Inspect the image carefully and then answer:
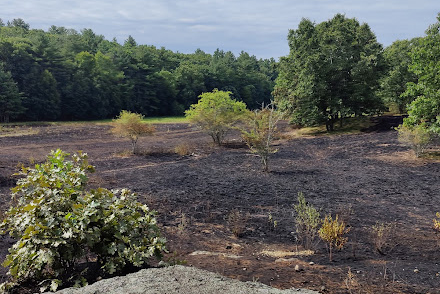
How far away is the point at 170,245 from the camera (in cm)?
590

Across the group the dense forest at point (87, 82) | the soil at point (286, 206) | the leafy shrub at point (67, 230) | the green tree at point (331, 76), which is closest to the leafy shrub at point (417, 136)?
the soil at point (286, 206)

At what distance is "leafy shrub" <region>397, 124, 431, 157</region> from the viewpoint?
1535 cm

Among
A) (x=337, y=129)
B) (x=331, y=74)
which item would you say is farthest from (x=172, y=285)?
(x=337, y=129)

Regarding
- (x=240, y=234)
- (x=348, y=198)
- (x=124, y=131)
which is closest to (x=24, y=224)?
(x=240, y=234)

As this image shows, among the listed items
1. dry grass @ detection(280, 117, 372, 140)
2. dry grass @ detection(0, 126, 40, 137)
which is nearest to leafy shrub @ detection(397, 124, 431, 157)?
dry grass @ detection(280, 117, 372, 140)

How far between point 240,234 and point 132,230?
3079 millimetres

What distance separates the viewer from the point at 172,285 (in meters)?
3.43

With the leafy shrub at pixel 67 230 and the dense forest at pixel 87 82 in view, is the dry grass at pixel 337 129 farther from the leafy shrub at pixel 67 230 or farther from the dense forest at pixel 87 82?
the leafy shrub at pixel 67 230

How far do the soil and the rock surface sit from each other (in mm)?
598

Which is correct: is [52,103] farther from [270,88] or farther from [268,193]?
[270,88]

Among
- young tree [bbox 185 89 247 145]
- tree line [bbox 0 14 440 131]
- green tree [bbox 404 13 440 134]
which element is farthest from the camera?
tree line [bbox 0 14 440 131]

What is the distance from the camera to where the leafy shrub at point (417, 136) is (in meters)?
15.4

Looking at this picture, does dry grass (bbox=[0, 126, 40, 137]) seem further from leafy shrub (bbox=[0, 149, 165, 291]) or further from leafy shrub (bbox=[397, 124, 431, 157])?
leafy shrub (bbox=[0, 149, 165, 291])

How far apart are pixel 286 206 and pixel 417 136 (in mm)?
9705
